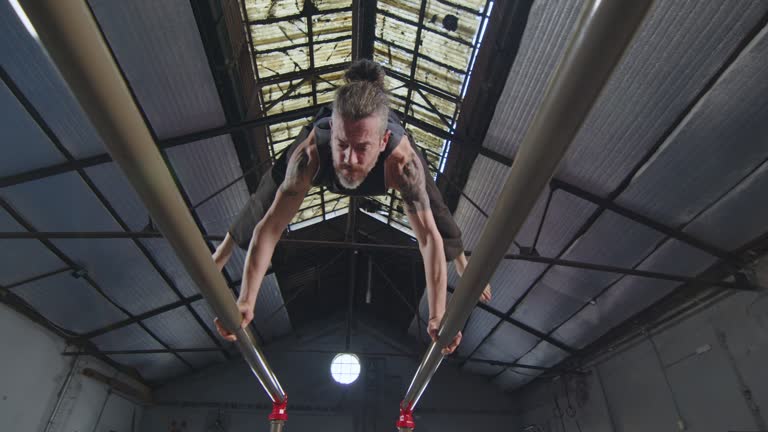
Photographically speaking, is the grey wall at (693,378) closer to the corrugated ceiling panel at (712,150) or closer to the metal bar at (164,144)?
the corrugated ceiling panel at (712,150)

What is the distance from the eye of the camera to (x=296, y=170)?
2.36 metres

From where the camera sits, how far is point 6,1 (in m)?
3.69

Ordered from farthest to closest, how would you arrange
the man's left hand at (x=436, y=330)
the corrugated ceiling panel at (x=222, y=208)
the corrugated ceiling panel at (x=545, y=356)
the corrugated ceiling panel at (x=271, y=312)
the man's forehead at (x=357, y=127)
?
the corrugated ceiling panel at (x=271, y=312)
the corrugated ceiling panel at (x=545, y=356)
the corrugated ceiling panel at (x=222, y=208)
the man's left hand at (x=436, y=330)
the man's forehead at (x=357, y=127)

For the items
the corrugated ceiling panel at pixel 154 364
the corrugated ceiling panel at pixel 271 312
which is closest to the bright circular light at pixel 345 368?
the corrugated ceiling panel at pixel 271 312

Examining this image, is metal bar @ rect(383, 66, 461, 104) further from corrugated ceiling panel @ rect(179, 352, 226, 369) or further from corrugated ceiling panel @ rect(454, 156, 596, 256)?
corrugated ceiling panel @ rect(179, 352, 226, 369)

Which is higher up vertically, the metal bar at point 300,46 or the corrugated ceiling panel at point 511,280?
the metal bar at point 300,46

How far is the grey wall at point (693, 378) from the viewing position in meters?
5.33

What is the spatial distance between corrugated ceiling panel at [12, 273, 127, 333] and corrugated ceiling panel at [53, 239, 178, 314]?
0.26 meters

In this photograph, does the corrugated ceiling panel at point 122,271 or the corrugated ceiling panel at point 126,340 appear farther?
the corrugated ceiling panel at point 126,340

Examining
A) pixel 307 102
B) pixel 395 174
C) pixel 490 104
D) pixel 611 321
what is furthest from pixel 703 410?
pixel 307 102

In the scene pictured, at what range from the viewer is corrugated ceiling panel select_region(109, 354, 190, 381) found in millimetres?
9664

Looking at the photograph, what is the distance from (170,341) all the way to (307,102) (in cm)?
636

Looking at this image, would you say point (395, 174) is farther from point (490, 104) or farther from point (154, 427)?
point (154, 427)

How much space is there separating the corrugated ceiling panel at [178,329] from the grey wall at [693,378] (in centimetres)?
862
